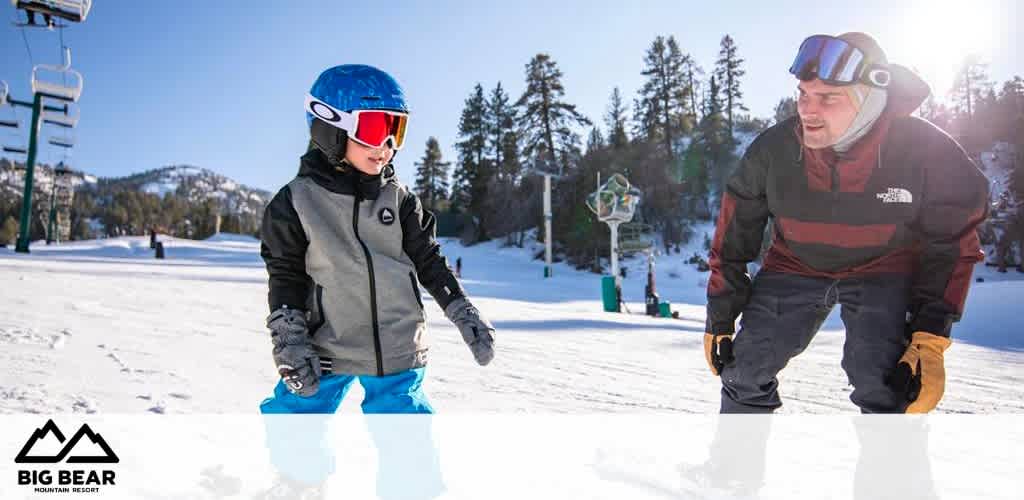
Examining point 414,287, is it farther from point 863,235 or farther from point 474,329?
point 863,235

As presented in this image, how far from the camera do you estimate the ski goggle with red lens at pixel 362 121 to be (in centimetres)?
206

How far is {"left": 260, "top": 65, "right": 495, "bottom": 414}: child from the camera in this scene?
1.96 metres

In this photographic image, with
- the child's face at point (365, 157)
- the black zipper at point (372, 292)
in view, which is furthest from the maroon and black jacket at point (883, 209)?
the child's face at point (365, 157)

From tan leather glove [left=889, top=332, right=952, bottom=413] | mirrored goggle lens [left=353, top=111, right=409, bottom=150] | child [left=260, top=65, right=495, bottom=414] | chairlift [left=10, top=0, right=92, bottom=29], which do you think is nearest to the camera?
tan leather glove [left=889, top=332, right=952, bottom=413]

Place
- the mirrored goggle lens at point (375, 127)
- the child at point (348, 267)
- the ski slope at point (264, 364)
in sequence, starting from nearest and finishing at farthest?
the child at point (348, 267) < the mirrored goggle lens at point (375, 127) < the ski slope at point (264, 364)

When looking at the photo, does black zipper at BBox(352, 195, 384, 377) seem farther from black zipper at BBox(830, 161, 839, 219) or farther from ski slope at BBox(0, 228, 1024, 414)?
black zipper at BBox(830, 161, 839, 219)

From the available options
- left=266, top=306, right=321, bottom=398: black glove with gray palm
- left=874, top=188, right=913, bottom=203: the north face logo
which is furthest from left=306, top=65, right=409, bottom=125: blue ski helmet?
left=874, top=188, right=913, bottom=203: the north face logo

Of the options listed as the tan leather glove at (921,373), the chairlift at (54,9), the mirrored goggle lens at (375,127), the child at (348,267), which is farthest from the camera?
the chairlift at (54,9)

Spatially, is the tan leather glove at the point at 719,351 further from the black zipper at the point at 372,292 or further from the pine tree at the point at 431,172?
the pine tree at the point at 431,172

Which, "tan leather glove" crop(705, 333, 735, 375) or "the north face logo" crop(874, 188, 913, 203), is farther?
"tan leather glove" crop(705, 333, 735, 375)

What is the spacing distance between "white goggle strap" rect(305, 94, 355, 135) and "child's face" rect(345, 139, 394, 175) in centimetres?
6

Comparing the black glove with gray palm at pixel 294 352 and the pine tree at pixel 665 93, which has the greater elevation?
the pine tree at pixel 665 93

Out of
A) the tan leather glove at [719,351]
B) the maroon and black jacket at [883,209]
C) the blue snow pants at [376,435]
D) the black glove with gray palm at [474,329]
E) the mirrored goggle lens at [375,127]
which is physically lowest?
the blue snow pants at [376,435]

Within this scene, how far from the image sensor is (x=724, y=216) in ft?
8.01
